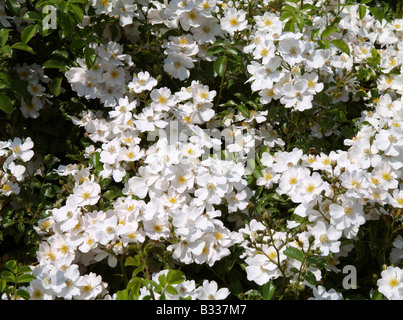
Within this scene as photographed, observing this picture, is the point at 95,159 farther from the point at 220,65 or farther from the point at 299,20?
the point at 299,20

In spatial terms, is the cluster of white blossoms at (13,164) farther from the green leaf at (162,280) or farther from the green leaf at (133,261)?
the green leaf at (162,280)

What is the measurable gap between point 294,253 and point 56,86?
1579 mm

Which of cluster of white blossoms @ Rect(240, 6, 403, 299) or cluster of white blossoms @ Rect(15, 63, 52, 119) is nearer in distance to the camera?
cluster of white blossoms @ Rect(240, 6, 403, 299)

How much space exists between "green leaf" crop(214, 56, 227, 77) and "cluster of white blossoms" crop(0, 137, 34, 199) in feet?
3.24

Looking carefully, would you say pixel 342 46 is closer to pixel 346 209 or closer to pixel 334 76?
pixel 334 76

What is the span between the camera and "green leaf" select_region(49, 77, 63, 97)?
9.50 feet

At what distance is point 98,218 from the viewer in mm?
2301

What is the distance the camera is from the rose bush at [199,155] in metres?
2.19

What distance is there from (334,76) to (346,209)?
935 millimetres

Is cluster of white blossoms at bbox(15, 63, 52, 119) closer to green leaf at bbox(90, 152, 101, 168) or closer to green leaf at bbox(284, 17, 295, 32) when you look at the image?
green leaf at bbox(90, 152, 101, 168)

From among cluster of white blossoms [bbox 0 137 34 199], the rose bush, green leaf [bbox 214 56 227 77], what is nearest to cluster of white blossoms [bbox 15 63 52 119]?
the rose bush

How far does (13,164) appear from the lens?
102 inches

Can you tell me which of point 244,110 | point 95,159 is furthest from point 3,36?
point 244,110
